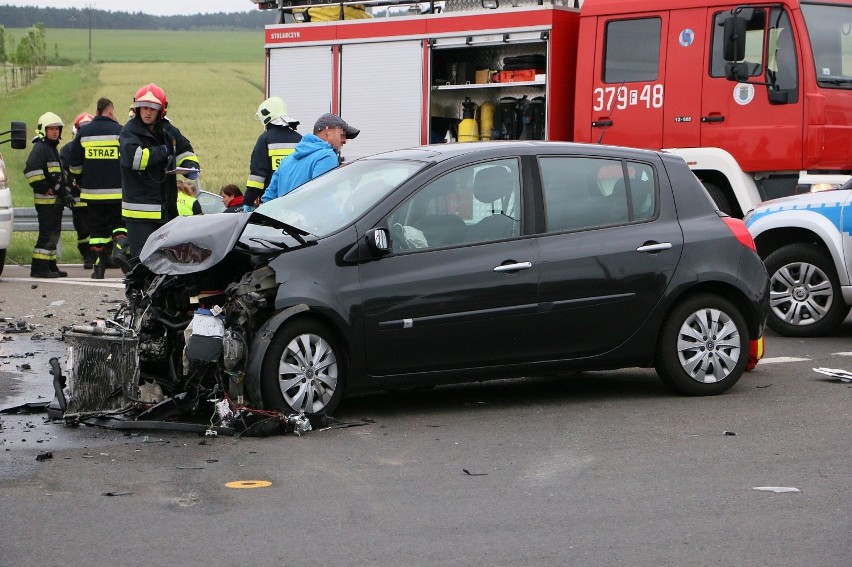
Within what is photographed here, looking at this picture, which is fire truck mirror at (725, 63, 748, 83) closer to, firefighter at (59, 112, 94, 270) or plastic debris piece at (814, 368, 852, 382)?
plastic debris piece at (814, 368, 852, 382)

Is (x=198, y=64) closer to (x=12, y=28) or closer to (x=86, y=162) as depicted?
(x=12, y=28)

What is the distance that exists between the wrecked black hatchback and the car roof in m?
0.02

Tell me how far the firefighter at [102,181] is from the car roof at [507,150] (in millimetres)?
6907

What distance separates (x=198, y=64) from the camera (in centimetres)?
8675

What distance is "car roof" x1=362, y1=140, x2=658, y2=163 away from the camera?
776 centimetres

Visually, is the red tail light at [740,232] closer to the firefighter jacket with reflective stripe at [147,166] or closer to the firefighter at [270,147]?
the firefighter at [270,147]

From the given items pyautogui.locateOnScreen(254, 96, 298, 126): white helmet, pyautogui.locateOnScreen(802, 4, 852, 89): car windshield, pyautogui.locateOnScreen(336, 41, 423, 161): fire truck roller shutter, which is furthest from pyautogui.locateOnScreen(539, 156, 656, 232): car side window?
pyautogui.locateOnScreen(336, 41, 423, 161): fire truck roller shutter

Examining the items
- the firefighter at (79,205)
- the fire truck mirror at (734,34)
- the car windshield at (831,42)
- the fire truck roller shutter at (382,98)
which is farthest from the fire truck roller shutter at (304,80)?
the car windshield at (831,42)

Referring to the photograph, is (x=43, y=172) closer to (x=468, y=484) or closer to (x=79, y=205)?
(x=79, y=205)

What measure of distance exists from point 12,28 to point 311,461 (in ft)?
374

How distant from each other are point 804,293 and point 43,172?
920 centimetres

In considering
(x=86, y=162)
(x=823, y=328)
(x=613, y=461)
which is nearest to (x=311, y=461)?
(x=613, y=461)

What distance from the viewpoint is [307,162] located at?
31.5ft

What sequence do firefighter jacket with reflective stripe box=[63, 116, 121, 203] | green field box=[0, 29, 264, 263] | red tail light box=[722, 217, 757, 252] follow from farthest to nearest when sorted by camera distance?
green field box=[0, 29, 264, 263] → firefighter jacket with reflective stripe box=[63, 116, 121, 203] → red tail light box=[722, 217, 757, 252]
